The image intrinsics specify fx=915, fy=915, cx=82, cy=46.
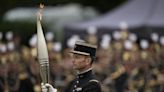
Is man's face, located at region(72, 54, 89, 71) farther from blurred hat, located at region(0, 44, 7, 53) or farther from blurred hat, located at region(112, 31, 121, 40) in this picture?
blurred hat, located at region(112, 31, 121, 40)

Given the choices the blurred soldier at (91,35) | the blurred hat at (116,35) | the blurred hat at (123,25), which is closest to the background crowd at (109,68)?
the blurred hat at (116,35)

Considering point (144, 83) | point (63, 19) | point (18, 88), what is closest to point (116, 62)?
point (144, 83)


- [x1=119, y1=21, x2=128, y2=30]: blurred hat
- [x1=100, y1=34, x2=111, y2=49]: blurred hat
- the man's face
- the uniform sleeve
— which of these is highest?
the man's face

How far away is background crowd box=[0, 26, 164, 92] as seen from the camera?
17.9 m

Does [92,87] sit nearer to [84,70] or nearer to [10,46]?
[84,70]

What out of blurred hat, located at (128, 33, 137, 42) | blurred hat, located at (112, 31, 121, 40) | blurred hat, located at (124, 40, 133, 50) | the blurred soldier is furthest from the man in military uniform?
the blurred soldier

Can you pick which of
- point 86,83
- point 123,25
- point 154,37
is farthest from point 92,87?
point 123,25

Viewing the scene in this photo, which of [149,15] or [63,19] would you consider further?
[63,19]

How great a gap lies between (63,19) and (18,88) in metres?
12.7

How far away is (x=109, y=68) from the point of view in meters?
18.5

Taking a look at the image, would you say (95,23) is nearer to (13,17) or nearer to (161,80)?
(161,80)

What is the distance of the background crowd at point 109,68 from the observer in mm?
17906

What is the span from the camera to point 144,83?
18.1 meters

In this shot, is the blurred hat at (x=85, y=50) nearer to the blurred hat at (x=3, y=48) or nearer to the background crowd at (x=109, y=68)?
the background crowd at (x=109, y=68)
